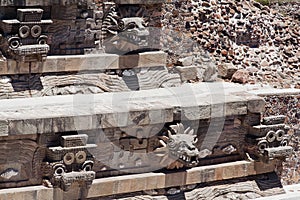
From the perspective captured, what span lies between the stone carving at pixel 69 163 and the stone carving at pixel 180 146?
1.22m

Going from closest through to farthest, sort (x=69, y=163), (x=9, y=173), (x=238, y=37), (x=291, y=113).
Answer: (x=9, y=173)
(x=69, y=163)
(x=291, y=113)
(x=238, y=37)

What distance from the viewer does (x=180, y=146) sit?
1111cm

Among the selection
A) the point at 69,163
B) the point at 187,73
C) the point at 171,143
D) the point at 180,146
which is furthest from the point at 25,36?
the point at 187,73

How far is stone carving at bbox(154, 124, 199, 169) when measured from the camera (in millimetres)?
11109

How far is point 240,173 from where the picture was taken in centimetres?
1226

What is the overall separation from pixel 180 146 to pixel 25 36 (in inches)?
112

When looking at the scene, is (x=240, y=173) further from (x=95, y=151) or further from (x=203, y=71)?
(x=203, y=71)

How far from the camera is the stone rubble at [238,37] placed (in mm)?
16500

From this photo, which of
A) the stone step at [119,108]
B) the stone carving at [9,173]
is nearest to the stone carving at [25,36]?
the stone step at [119,108]

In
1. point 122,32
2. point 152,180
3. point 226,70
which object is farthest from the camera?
point 226,70

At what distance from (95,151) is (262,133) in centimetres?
297

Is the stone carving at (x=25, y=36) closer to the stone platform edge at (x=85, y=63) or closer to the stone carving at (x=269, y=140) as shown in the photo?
the stone platform edge at (x=85, y=63)

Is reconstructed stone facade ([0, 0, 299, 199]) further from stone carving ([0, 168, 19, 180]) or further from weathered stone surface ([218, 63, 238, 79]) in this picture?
weathered stone surface ([218, 63, 238, 79])

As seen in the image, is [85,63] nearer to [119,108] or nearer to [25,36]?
[25,36]
